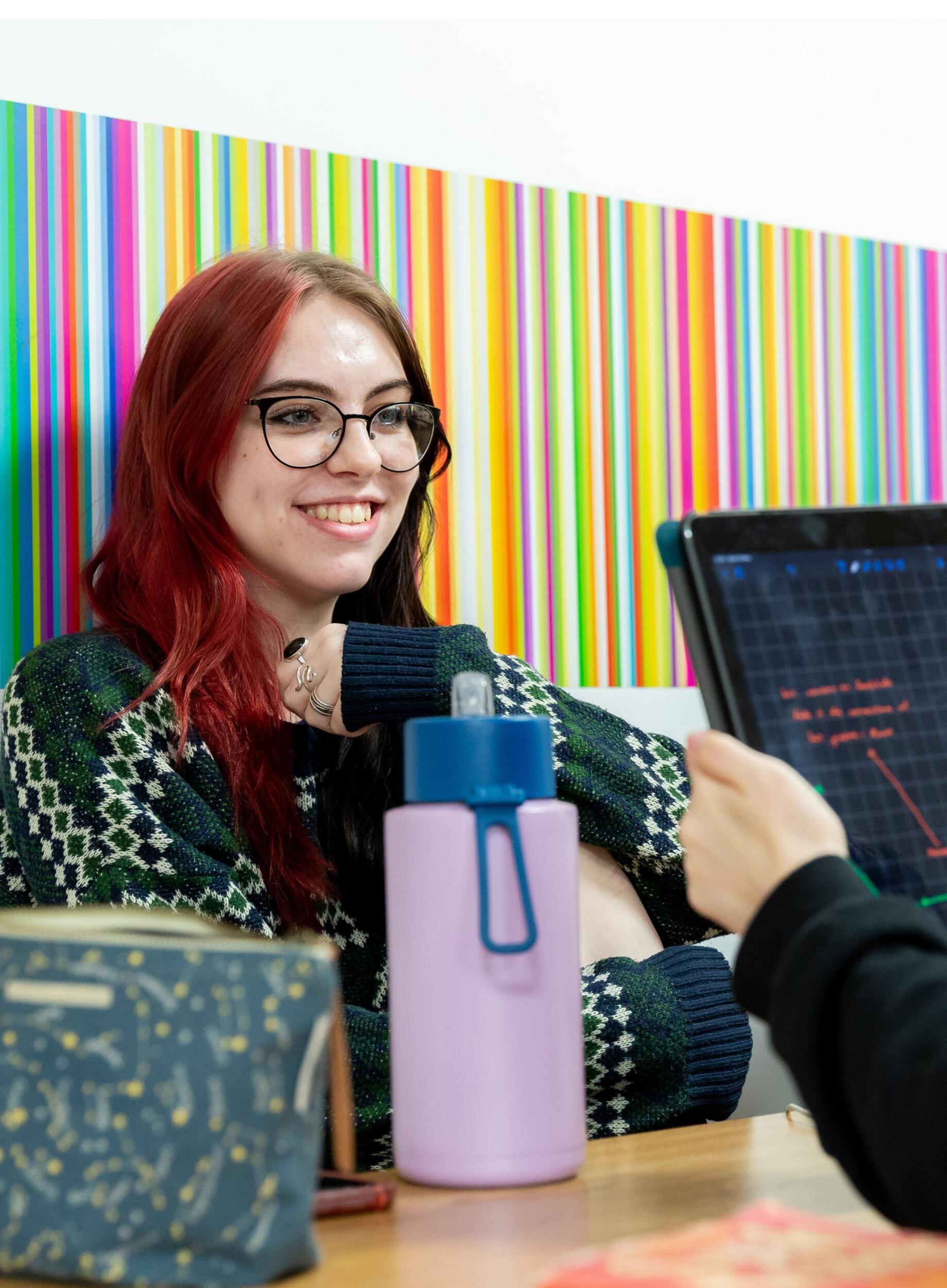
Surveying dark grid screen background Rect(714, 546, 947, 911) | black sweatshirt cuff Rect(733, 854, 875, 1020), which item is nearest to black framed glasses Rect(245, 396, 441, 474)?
dark grid screen background Rect(714, 546, 947, 911)

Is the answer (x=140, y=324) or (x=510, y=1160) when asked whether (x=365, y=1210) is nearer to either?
(x=510, y=1160)

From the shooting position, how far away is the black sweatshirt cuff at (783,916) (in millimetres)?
553

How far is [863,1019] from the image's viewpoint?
51 centimetres

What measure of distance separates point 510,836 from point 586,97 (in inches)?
43.4

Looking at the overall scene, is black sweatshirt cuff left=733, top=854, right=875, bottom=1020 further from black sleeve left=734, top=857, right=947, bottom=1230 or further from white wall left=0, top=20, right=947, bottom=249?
white wall left=0, top=20, right=947, bottom=249

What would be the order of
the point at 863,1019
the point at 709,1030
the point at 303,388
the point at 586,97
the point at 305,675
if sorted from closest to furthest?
the point at 863,1019
the point at 709,1030
the point at 305,675
the point at 303,388
the point at 586,97

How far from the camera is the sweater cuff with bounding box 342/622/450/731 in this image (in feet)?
3.41

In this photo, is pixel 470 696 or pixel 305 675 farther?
pixel 305 675

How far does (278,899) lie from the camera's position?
1.13m

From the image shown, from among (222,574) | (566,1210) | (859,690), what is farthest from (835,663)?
(222,574)

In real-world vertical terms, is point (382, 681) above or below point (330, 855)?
above

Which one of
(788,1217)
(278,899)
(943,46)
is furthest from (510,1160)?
(943,46)

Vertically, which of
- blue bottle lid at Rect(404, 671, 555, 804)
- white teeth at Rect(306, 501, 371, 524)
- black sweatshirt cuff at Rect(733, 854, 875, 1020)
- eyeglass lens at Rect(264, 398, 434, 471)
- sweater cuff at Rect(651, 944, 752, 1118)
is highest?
eyeglass lens at Rect(264, 398, 434, 471)

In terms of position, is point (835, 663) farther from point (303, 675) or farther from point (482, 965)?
point (303, 675)
